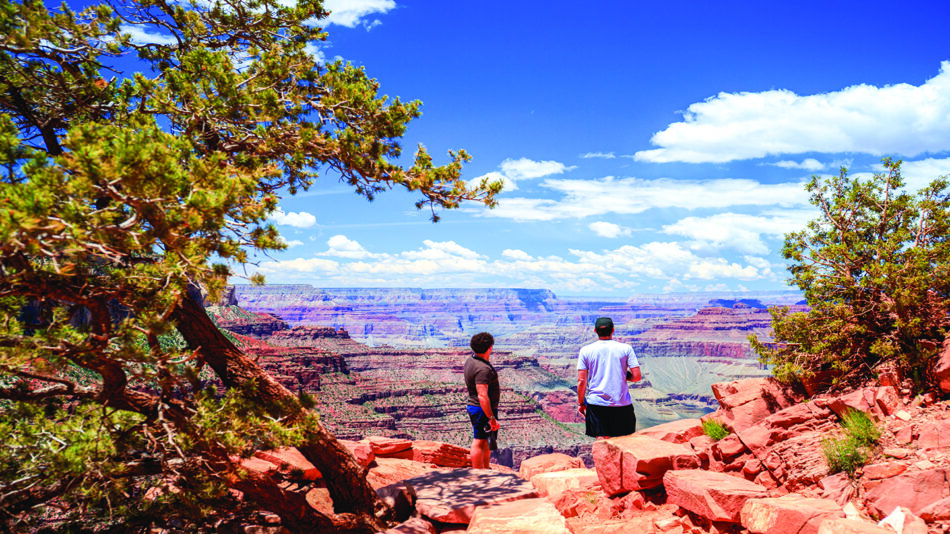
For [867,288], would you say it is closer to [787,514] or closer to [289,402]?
[787,514]

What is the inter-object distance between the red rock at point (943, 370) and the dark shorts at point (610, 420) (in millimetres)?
4308

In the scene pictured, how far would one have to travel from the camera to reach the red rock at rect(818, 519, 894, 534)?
4469 millimetres

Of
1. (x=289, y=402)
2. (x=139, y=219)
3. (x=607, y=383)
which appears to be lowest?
(x=607, y=383)

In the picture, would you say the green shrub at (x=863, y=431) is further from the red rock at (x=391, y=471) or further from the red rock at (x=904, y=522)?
the red rock at (x=391, y=471)

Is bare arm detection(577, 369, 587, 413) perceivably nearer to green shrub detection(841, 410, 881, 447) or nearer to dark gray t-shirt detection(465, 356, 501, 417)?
dark gray t-shirt detection(465, 356, 501, 417)

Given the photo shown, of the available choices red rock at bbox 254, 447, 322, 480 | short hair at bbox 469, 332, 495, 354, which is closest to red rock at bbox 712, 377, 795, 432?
short hair at bbox 469, 332, 495, 354

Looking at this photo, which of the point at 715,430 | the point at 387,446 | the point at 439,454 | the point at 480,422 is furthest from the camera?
the point at 439,454

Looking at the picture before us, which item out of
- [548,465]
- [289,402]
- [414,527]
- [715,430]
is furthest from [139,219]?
[548,465]

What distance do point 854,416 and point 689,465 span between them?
2372 mm

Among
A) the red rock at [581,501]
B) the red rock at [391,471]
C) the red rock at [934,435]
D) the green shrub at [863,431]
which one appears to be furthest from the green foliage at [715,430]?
the red rock at [391,471]

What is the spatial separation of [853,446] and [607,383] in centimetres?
331

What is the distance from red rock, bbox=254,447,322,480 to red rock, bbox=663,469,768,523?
20.2ft

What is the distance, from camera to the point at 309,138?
6.38 meters

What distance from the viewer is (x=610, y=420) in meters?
8.63
